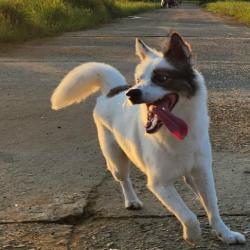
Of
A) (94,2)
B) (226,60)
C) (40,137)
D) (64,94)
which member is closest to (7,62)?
(226,60)

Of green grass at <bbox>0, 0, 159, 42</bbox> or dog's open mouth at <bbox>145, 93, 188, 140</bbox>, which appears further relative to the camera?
green grass at <bbox>0, 0, 159, 42</bbox>

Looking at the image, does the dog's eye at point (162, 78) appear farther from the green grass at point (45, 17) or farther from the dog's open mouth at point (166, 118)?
the green grass at point (45, 17)

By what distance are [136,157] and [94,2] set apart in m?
30.1

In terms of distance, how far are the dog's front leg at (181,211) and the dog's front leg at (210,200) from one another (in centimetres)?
21

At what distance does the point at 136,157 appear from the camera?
13.6ft

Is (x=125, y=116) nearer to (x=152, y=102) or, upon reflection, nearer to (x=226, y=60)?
(x=152, y=102)

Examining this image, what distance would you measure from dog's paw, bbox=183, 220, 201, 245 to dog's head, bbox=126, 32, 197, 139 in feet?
1.77

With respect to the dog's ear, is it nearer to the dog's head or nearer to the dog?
the dog

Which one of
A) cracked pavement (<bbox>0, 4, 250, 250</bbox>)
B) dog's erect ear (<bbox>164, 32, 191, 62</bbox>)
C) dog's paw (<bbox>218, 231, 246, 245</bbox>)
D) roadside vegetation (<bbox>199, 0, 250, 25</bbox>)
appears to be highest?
dog's erect ear (<bbox>164, 32, 191, 62</bbox>)

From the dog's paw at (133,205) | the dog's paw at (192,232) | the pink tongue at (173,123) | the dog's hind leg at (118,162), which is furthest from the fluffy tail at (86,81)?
the dog's paw at (192,232)

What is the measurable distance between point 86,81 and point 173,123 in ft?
4.34

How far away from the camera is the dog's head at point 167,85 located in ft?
11.9

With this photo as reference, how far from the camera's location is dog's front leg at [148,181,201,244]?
3.78 m

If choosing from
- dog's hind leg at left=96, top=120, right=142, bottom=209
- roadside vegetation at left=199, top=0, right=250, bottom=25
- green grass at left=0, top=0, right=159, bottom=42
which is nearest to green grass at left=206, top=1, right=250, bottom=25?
roadside vegetation at left=199, top=0, right=250, bottom=25
